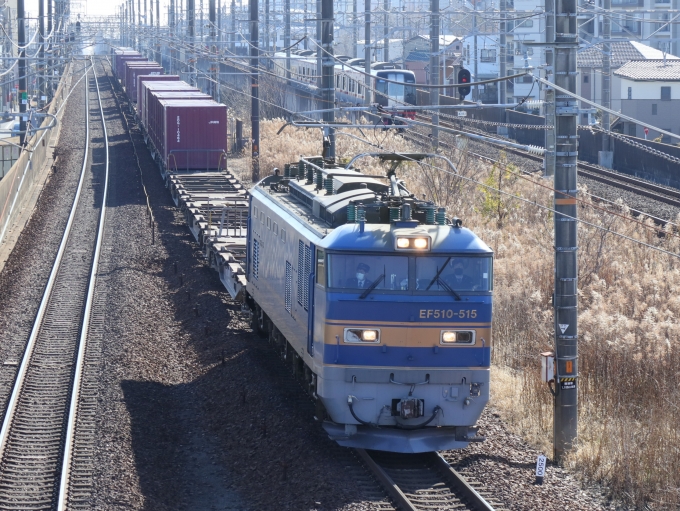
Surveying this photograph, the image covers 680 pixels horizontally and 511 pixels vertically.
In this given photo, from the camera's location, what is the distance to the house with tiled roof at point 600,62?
56.2 m

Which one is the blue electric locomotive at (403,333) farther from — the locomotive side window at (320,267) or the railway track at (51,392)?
the railway track at (51,392)

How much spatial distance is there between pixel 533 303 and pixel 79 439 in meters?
7.93

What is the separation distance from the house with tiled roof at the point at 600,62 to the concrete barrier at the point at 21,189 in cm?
3052

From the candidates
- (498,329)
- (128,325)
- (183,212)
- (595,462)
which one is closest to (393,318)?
(595,462)

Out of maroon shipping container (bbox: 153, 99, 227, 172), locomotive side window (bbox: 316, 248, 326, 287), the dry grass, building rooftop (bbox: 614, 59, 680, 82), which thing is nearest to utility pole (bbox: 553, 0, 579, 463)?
the dry grass

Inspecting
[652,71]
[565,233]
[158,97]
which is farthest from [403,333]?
[652,71]

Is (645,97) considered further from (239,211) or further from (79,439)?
(79,439)

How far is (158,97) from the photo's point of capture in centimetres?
3731

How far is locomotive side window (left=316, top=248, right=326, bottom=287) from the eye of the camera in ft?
35.0

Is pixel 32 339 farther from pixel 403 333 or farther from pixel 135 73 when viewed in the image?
pixel 135 73

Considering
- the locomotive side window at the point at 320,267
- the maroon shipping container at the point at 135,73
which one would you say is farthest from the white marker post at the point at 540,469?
the maroon shipping container at the point at 135,73

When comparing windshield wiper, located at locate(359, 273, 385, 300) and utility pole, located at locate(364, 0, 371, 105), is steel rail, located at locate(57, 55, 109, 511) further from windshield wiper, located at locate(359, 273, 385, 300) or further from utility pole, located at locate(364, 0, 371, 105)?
utility pole, located at locate(364, 0, 371, 105)

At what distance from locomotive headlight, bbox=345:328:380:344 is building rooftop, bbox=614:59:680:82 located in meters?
45.6

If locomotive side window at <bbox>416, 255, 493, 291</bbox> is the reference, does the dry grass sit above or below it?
below
